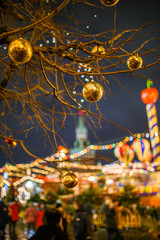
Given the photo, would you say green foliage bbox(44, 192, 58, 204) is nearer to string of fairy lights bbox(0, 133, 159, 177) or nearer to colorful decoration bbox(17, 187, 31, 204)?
string of fairy lights bbox(0, 133, 159, 177)

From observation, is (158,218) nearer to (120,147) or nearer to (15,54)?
(15,54)

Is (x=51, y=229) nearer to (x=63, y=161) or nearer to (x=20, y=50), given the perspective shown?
(x=63, y=161)

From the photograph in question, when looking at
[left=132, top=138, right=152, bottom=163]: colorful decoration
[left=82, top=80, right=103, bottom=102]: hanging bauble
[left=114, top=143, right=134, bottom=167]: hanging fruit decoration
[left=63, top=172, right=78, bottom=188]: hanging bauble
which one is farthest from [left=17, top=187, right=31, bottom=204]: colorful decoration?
[left=82, top=80, right=103, bottom=102]: hanging bauble

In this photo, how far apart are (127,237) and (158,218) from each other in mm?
1206

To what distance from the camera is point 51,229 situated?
347cm

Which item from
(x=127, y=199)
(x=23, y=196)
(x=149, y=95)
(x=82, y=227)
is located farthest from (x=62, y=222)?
(x=149, y=95)

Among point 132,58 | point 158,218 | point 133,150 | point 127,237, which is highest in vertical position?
point 133,150

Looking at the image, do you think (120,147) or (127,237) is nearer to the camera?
(127,237)

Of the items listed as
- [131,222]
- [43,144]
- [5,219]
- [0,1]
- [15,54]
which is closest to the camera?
[15,54]

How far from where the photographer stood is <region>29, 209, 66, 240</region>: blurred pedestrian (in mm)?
3357

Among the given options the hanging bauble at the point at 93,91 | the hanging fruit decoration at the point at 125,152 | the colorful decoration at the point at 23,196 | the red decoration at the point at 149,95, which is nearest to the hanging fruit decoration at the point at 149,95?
the red decoration at the point at 149,95

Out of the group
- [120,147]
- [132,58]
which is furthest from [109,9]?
[120,147]

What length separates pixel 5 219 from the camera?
9.03 metres

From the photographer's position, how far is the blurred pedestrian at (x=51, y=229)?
3.36m
